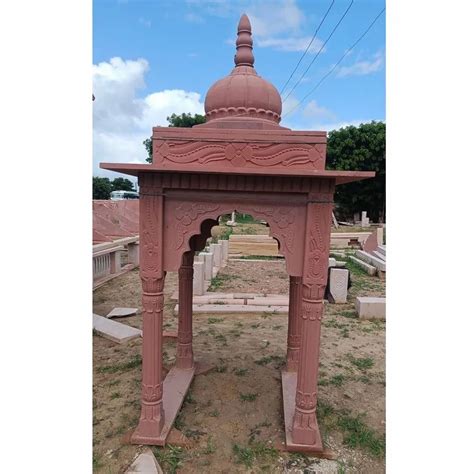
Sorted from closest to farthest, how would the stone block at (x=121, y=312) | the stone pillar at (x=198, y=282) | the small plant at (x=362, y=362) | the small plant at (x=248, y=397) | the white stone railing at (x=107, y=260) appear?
the small plant at (x=248, y=397) < the small plant at (x=362, y=362) < the stone block at (x=121, y=312) < the stone pillar at (x=198, y=282) < the white stone railing at (x=107, y=260)

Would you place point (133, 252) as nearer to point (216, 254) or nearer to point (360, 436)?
point (216, 254)

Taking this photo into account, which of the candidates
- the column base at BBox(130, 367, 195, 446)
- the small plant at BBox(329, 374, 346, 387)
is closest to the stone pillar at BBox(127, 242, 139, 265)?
the column base at BBox(130, 367, 195, 446)

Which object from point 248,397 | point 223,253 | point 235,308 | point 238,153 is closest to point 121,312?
point 235,308

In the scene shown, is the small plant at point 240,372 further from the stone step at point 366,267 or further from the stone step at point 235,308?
the stone step at point 366,267

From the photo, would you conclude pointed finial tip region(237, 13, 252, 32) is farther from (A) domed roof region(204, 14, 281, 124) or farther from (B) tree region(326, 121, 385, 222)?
(B) tree region(326, 121, 385, 222)

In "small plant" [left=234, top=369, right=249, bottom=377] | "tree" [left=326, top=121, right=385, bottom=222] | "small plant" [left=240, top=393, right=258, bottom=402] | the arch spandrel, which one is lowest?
"small plant" [left=240, top=393, right=258, bottom=402]

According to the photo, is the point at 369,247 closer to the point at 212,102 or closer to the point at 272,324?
the point at 272,324

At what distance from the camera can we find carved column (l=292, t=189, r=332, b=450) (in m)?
3.28

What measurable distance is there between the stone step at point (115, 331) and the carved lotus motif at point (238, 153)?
4339mm

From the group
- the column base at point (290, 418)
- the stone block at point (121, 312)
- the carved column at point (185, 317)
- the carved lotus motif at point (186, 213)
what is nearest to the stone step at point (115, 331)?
the stone block at point (121, 312)

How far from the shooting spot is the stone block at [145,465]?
10.1ft

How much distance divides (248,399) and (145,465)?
1.56 metres

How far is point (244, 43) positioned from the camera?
12.6ft

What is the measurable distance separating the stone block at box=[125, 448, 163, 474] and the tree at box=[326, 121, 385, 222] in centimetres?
2773
